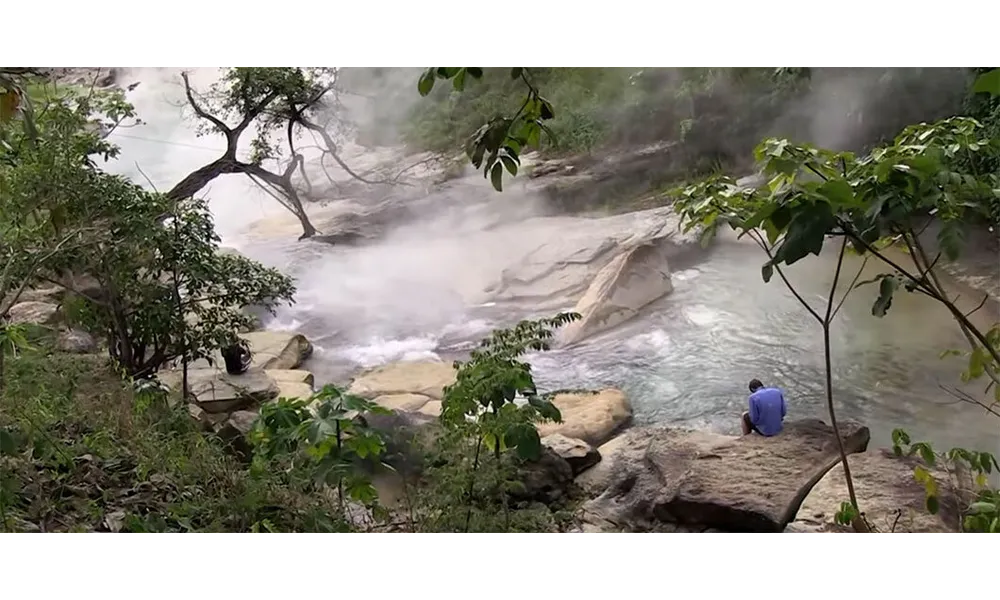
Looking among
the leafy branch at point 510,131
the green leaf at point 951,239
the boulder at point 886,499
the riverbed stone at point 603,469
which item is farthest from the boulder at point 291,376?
the green leaf at point 951,239

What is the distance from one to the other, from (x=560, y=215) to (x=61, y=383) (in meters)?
1.65

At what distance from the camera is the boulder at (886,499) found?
2340 mm

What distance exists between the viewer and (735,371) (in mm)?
2562

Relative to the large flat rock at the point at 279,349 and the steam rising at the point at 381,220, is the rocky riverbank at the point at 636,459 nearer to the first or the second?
the large flat rock at the point at 279,349

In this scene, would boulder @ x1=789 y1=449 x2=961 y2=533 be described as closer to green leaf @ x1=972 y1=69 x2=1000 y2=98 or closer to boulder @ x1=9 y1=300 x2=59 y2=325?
green leaf @ x1=972 y1=69 x2=1000 y2=98

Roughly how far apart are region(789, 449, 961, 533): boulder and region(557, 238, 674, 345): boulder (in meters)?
0.79

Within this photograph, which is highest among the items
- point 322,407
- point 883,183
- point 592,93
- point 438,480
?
point 592,93

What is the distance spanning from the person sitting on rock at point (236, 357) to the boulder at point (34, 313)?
531mm

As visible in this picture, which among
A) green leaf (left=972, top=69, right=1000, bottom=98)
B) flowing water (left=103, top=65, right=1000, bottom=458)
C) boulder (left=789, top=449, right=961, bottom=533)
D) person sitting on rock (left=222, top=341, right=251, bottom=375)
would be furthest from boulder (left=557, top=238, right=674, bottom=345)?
green leaf (left=972, top=69, right=1000, bottom=98)

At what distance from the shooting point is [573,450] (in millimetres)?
2594

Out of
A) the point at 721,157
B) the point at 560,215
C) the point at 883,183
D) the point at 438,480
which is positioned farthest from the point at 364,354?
the point at 883,183

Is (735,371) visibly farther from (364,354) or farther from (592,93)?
(364,354)

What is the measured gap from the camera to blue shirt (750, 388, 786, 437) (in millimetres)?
2518
